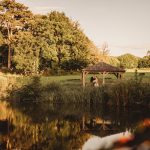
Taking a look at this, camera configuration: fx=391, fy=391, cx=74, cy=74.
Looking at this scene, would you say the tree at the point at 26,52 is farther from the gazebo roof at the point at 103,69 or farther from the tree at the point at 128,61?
the tree at the point at 128,61

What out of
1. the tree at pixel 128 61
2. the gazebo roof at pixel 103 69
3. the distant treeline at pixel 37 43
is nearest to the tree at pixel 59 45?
the distant treeline at pixel 37 43

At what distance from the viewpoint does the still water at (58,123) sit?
47.4 ft

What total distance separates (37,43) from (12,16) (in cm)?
563

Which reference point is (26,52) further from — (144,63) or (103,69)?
(144,63)

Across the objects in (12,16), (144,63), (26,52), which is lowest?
(144,63)

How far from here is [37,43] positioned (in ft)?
174

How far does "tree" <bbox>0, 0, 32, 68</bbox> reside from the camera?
Answer: 54188 millimetres

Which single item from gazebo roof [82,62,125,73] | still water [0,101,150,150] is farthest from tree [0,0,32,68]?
still water [0,101,150,150]

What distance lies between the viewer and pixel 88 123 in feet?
63.4

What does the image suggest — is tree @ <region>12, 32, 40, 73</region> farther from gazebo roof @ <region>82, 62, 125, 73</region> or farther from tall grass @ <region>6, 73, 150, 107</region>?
tall grass @ <region>6, 73, 150, 107</region>

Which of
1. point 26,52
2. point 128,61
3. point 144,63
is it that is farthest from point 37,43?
point 128,61

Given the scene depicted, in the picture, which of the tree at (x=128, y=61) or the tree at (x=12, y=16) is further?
the tree at (x=128, y=61)

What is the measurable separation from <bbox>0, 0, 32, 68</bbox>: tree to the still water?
93.5 ft

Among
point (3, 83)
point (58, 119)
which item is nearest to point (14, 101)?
point (3, 83)
